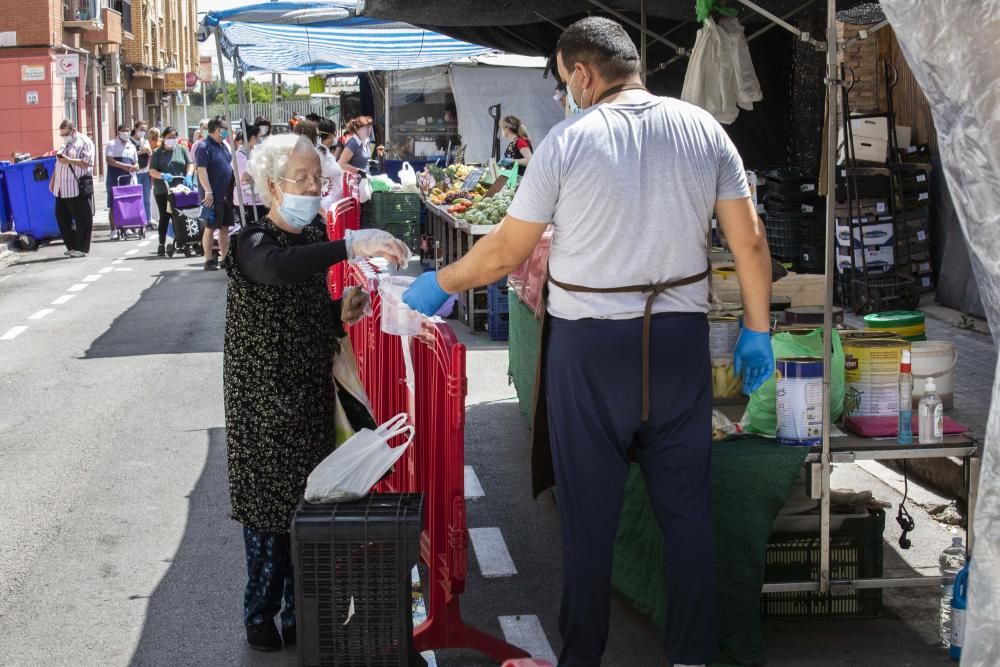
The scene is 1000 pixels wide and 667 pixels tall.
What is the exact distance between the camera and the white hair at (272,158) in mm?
4352

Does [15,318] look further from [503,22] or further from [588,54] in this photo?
[588,54]

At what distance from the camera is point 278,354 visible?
4348 millimetres

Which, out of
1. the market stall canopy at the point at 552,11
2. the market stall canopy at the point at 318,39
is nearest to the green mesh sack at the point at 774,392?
the market stall canopy at the point at 552,11

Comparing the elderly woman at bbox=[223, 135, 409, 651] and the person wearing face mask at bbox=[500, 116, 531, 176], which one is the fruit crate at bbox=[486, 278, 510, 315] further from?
the elderly woman at bbox=[223, 135, 409, 651]

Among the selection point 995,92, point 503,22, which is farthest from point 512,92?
point 995,92

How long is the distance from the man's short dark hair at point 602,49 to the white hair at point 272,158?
3.45ft

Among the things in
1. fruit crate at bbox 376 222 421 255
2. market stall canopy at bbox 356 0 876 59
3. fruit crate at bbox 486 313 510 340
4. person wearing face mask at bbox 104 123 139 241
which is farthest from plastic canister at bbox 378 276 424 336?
person wearing face mask at bbox 104 123 139 241

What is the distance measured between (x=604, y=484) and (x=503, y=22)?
5566 millimetres

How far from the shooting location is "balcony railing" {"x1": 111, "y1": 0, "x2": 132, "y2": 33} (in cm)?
5031

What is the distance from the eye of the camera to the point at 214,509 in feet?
21.5

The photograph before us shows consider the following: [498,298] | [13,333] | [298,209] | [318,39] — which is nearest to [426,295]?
[298,209]

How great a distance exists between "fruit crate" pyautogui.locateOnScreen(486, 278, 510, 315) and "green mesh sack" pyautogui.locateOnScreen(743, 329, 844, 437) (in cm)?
653

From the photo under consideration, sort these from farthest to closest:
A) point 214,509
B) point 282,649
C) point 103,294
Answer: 1. point 103,294
2. point 214,509
3. point 282,649

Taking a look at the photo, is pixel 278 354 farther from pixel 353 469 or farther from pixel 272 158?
pixel 272 158
